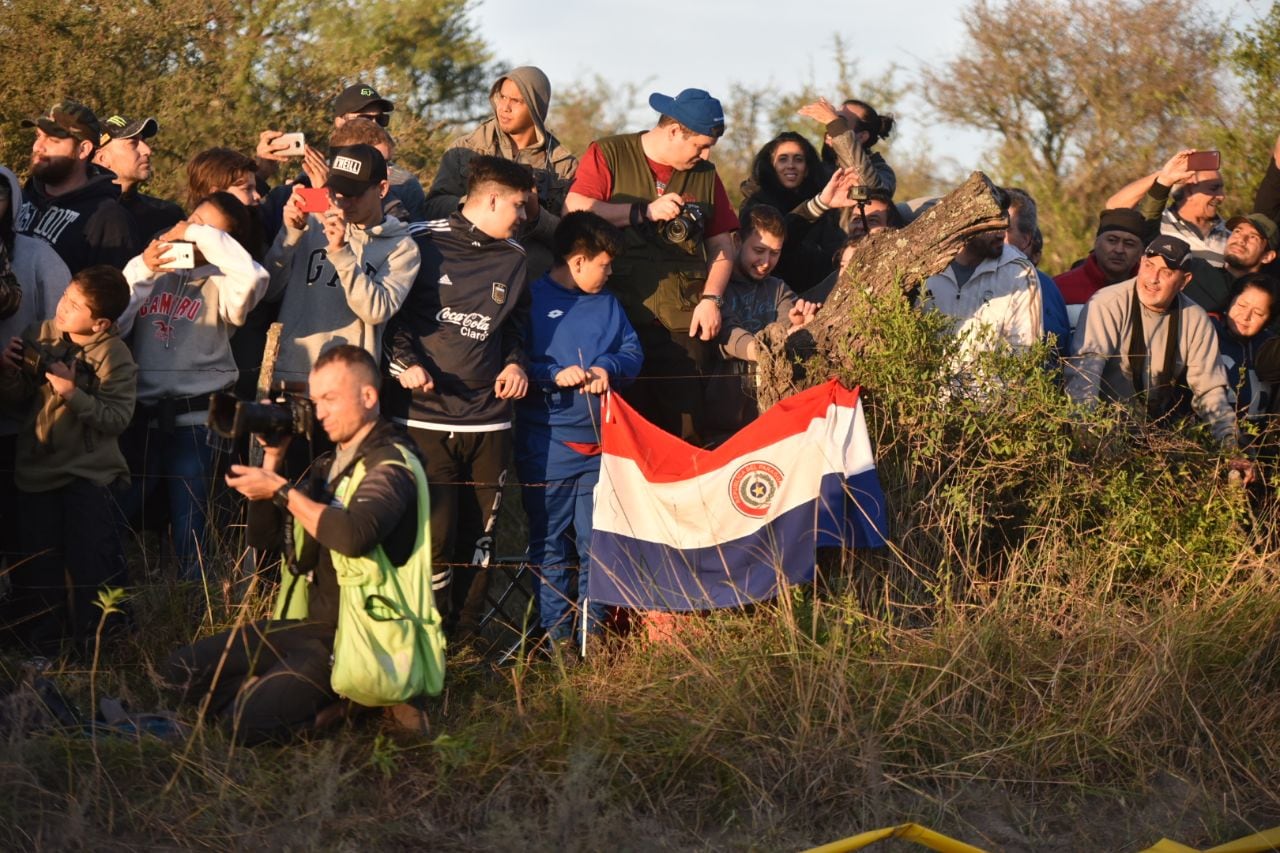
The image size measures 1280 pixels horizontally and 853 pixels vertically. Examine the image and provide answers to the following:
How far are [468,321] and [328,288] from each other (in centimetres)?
60

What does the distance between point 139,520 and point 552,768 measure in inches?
92.2

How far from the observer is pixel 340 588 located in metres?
5.79

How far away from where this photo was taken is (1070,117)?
20.2 meters

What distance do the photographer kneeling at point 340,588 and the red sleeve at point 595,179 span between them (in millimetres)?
2529

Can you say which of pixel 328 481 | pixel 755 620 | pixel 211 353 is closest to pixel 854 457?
pixel 755 620

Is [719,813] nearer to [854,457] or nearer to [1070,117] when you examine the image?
[854,457]

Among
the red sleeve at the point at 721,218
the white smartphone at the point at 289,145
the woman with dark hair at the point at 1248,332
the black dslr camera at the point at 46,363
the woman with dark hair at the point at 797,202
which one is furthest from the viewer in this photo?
the woman with dark hair at the point at 797,202

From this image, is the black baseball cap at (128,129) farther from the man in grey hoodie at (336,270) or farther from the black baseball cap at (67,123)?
the man in grey hoodie at (336,270)

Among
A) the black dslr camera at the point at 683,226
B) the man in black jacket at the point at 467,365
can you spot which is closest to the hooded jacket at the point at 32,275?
the man in black jacket at the point at 467,365

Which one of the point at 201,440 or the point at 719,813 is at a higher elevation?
the point at 201,440

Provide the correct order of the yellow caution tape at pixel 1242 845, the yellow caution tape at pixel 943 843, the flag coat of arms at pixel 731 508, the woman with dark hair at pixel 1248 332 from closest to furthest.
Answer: the yellow caution tape at pixel 943 843 → the yellow caution tape at pixel 1242 845 → the flag coat of arms at pixel 731 508 → the woman with dark hair at pixel 1248 332

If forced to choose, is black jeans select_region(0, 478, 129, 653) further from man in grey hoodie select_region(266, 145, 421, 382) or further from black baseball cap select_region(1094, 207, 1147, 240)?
black baseball cap select_region(1094, 207, 1147, 240)

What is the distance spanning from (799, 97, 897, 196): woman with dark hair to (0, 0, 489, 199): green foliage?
438 centimetres

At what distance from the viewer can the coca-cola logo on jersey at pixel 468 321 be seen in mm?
6988
